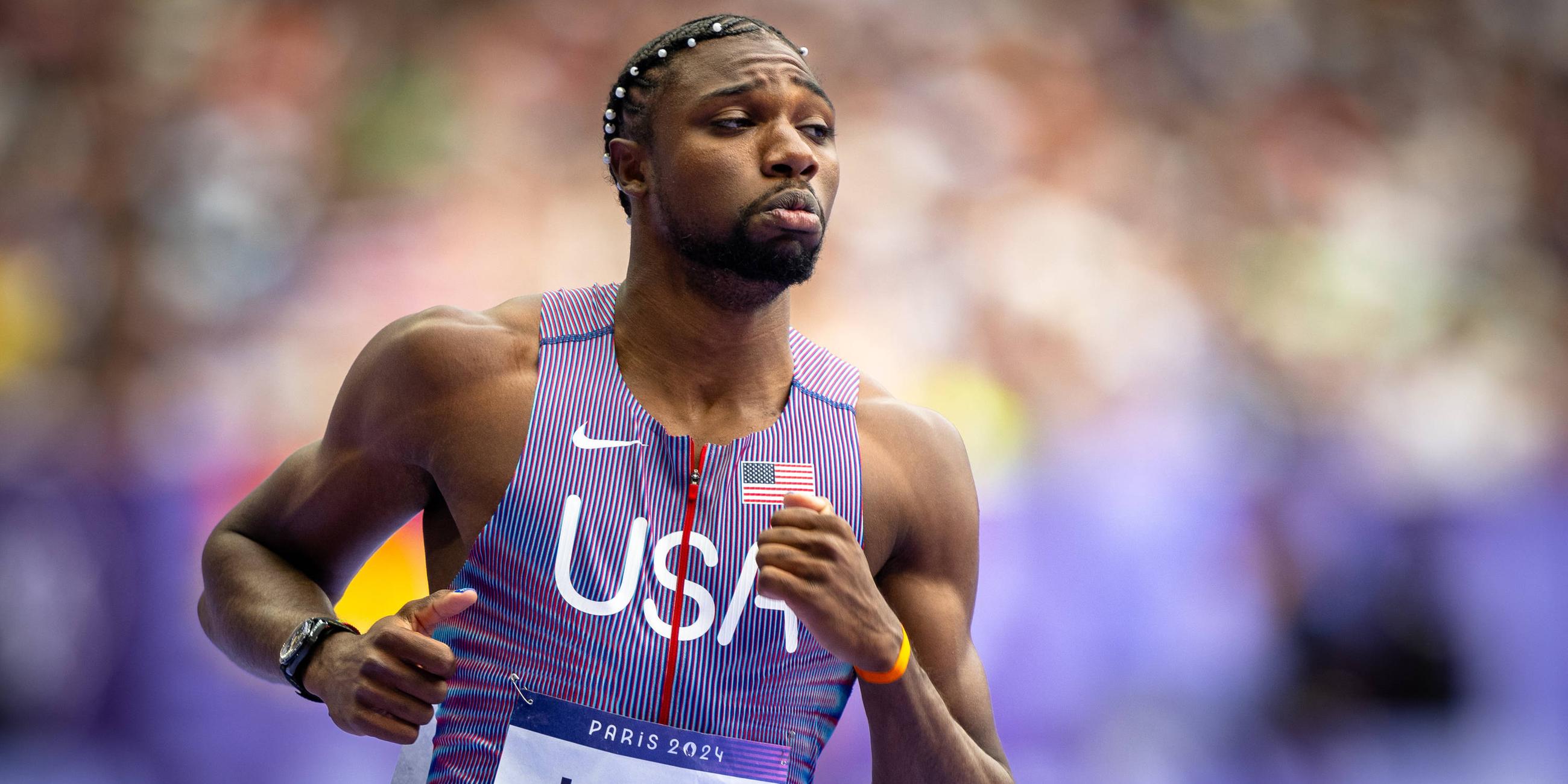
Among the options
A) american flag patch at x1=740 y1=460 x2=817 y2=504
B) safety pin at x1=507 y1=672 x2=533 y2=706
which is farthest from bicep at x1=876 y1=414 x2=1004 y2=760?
safety pin at x1=507 y1=672 x2=533 y2=706

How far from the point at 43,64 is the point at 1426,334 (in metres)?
4.86

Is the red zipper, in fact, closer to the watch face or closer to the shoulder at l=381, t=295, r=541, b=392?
the shoulder at l=381, t=295, r=541, b=392

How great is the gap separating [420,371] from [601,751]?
2.01 feet

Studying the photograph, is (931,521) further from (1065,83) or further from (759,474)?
(1065,83)

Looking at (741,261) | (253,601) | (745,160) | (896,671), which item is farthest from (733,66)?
(253,601)

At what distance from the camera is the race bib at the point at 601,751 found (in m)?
1.63

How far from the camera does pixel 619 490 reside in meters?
1.79

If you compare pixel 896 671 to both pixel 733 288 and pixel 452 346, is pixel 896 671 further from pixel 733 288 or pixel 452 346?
pixel 452 346

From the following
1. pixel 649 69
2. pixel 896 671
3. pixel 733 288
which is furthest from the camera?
pixel 649 69

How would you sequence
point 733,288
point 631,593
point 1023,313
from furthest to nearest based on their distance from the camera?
1. point 1023,313
2. point 733,288
3. point 631,593

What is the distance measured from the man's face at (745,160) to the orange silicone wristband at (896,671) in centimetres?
56

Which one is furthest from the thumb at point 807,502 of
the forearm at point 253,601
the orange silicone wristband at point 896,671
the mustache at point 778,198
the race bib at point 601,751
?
the forearm at point 253,601

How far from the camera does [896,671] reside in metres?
1.62

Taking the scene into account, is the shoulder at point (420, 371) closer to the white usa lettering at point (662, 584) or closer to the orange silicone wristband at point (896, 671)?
the white usa lettering at point (662, 584)
